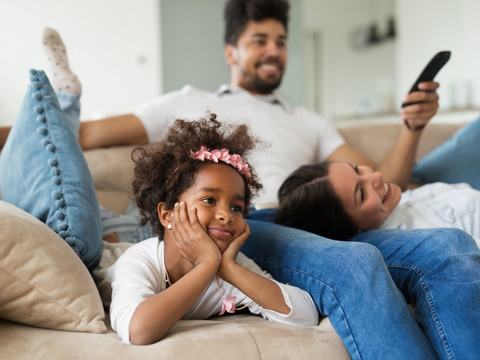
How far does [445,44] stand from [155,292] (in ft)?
15.1

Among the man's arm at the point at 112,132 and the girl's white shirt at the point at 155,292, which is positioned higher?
the man's arm at the point at 112,132

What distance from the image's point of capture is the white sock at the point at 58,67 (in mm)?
1373

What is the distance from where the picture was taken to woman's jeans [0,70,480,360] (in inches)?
30.9

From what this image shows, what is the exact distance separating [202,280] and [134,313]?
A: 14cm

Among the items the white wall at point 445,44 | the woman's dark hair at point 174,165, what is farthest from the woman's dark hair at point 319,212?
the white wall at point 445,44

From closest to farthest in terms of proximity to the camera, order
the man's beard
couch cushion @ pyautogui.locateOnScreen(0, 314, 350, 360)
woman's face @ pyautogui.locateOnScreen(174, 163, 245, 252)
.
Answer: couch cushion @ pyautogui.locateOnScreen(0, 314, 350, 360) → woman's face @ pyautogui.locateOnScreen(174, 163, 245, 252) → the man's beard

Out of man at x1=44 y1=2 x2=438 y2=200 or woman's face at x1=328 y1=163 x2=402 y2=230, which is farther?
man at x1=44 y1=2 x2=438 y2=200

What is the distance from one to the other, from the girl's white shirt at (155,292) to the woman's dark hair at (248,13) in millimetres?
1376

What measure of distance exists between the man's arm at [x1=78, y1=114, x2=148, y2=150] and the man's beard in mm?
601

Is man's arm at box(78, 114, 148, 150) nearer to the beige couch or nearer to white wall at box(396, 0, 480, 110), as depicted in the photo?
the beige couch

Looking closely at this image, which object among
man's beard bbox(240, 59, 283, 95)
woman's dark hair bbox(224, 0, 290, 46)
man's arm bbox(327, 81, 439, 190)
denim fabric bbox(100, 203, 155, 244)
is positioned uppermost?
woman's dark hair bbox(224, 0, 290, 46)

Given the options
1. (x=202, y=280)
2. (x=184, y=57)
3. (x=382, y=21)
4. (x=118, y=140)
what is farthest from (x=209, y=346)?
(x=382, y=21)

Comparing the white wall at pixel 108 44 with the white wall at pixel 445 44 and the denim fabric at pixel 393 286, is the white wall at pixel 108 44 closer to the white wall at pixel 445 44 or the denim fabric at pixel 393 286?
the white wall at pixel 445 44

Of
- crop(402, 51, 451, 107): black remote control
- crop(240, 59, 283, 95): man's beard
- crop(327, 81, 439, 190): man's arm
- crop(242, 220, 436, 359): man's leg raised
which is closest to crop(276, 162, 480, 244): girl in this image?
crop(242, 220, 436, 359): man's leg raised
